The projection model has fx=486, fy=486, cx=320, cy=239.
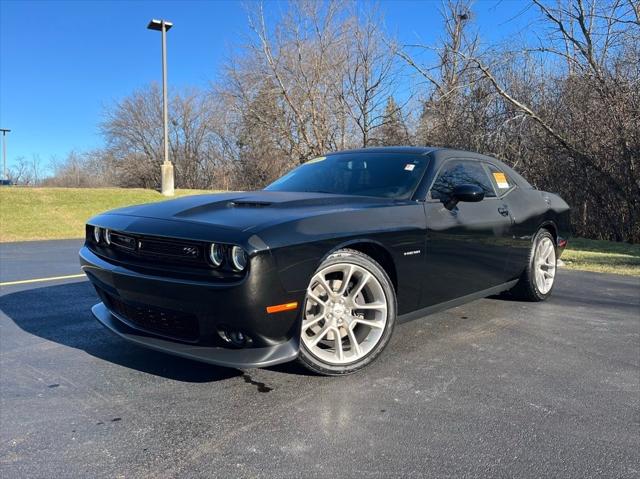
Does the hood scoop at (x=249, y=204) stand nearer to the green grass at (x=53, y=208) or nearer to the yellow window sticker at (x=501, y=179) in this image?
the yellow window sticker at (x=501, y=179)

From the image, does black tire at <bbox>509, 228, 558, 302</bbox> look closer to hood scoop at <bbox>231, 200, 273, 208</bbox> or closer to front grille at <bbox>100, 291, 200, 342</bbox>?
hood scoop at <bbox>231, 200, 273, 208</bbox>

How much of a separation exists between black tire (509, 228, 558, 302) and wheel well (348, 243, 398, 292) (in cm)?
211

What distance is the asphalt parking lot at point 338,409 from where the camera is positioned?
211 cm

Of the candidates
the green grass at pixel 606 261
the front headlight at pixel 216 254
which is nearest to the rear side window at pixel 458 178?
the front headlight at pixel 216 254

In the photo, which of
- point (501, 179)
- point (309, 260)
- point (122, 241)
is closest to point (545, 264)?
point (501, 179)

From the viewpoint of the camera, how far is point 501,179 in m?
4.71

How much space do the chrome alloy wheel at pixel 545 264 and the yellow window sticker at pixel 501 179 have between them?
77 centimetres

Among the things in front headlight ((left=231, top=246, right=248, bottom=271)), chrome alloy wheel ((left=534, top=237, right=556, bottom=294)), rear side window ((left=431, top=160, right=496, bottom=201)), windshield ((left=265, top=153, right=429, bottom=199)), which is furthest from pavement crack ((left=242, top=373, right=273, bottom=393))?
chrome alloy wheel ((left=534, top=237, right=556, bottom=294))

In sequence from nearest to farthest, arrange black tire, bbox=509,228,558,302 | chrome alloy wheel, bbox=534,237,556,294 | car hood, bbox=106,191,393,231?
car hood, bbox=106,191,393,231 → black tire, bbox=509,228,558,302 → chrome alloy wheel, bbox=534,237,556,294

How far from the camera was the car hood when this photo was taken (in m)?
2.71

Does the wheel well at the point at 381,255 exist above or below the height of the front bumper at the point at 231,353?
above

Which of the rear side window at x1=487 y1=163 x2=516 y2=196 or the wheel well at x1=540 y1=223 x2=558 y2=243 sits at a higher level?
the rear side window at x1=487 y1=163 x2=516 y2=196

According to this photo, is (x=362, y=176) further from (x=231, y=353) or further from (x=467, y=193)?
(x=231, y=353)

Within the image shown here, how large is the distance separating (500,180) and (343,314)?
2.52 meters
